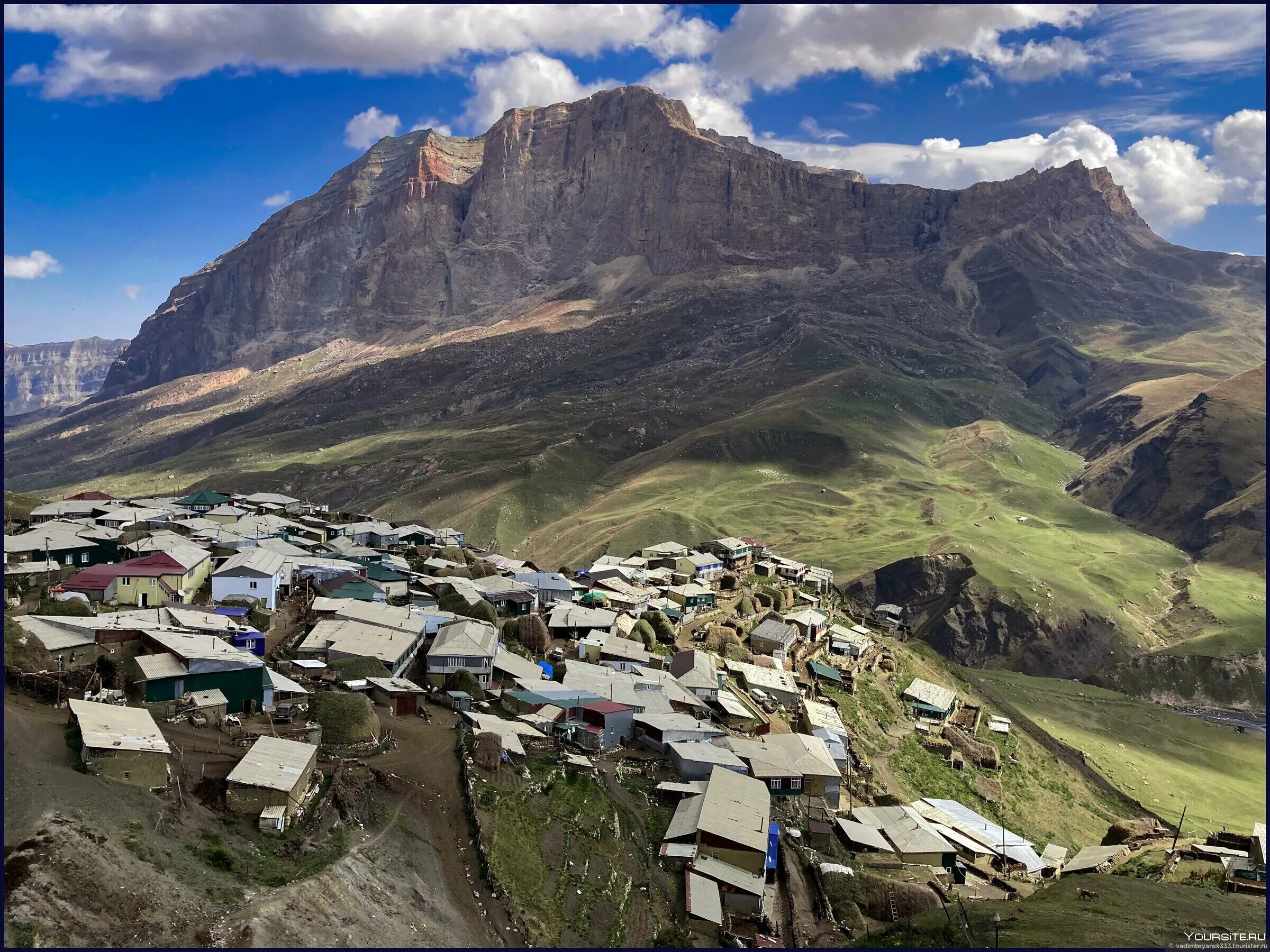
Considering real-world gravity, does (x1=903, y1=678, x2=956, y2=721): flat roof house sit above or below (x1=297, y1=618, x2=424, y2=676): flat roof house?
below

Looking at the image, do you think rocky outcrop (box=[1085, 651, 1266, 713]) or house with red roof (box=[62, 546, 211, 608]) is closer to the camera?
house with red roof (box=[62, 546, 211, 608])

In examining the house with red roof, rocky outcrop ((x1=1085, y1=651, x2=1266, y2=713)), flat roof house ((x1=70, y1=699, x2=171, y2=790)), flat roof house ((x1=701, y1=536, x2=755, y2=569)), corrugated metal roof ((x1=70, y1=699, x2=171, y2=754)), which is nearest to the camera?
flat roof house ((x1=70, y1=699, x2=171, y2=790))

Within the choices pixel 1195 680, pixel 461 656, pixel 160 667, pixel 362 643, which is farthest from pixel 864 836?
pixel 1195 680

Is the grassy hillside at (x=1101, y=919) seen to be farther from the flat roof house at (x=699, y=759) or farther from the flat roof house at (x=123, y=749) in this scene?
the flat roof house at (x=123, y=749)

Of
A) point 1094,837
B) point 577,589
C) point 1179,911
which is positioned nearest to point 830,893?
point 1179,911

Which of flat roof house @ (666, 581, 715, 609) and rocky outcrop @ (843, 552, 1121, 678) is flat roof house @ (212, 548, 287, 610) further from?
rocky outcrop @ (843, 552, 1121, 678)

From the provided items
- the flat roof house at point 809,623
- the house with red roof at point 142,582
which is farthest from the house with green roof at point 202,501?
the flat roof house at point 809,623

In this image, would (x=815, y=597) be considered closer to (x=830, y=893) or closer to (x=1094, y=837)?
(x=1094, y=837)

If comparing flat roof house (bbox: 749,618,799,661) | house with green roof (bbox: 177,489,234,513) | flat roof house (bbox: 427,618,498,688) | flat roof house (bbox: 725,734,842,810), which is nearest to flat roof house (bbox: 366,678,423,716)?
flat roof house (bbox: 427,618,498,688)
